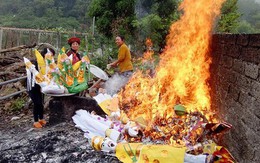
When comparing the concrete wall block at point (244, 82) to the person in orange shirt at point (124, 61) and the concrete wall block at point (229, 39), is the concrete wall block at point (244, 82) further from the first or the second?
the person in orange shirt at point (124, 61)

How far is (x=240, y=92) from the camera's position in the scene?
410 centimetres

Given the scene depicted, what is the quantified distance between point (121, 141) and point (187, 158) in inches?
47.8

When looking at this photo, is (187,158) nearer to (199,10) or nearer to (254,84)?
(254,84)

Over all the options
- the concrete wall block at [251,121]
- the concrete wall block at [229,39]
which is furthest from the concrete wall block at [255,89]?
the concrete wall block at [229,39]

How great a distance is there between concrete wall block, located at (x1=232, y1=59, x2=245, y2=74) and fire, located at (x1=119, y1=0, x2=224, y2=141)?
3.98ft

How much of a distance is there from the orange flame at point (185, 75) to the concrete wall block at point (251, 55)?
1.62 metres

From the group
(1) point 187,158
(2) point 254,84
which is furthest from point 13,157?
(2) point 254,84

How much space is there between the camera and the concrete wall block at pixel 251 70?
11.9 ft

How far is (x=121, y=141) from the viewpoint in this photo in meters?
4.86

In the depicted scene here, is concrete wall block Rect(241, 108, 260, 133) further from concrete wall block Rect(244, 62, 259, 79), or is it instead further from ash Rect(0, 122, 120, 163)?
ash Rect(0, 122, 120, 163)

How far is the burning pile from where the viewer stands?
4.28m

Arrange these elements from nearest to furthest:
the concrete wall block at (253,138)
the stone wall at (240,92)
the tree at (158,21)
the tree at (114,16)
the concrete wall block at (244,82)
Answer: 1. the concrete wall block at (253,138)
2. the stone wall at (240,92)
3. the concrete wall block at (244,82)
4. the tree at (158,21)
5. the tree at (114,16)

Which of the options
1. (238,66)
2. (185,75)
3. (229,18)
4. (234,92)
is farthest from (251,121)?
(229,18)

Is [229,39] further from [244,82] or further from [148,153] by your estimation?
[148,153]
